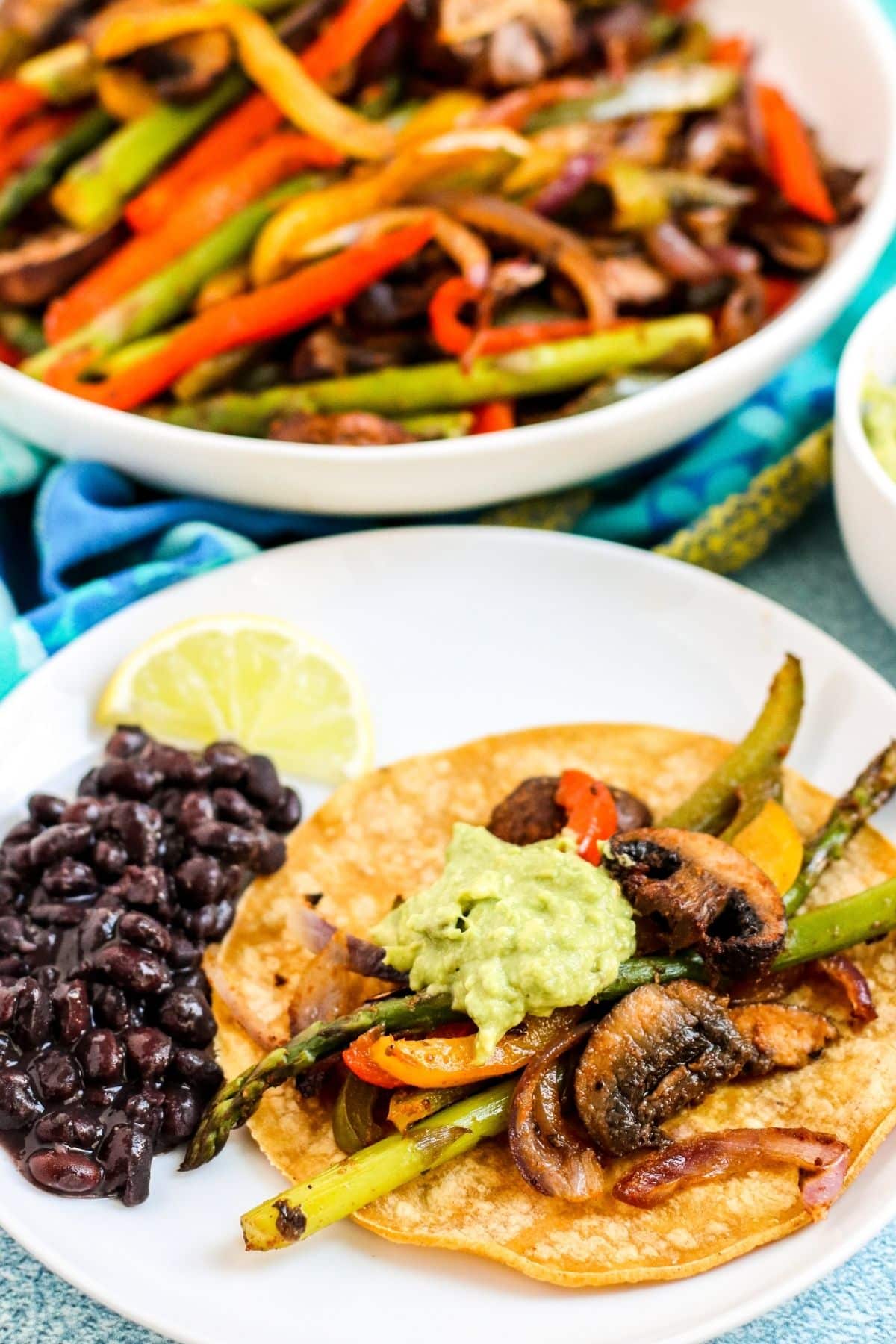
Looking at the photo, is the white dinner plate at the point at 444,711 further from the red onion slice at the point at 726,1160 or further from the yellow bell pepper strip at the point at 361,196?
the yellow bell pepper strip at the point at 361,196

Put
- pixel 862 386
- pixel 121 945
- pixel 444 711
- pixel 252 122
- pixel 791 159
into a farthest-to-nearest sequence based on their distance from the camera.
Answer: pixel 791 159 → pixel 252 122 → pixel 862 386 → pixel 444 711 → pixel 121 945

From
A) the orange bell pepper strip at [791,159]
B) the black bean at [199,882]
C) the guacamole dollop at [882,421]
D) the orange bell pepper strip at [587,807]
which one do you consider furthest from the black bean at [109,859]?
the orange bell pepper strip at [791,159]

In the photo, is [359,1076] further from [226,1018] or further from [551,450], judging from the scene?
[551,450]

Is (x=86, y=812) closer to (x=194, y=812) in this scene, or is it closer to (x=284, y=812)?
(x=194, y=812)

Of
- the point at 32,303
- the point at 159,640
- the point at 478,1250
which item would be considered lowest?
the point at 478,1250

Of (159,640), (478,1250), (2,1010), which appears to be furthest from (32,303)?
(478,1250)

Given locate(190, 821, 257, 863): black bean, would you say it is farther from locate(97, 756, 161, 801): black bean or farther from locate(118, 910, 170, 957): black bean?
locate(118, 910, 170, 957): black bean

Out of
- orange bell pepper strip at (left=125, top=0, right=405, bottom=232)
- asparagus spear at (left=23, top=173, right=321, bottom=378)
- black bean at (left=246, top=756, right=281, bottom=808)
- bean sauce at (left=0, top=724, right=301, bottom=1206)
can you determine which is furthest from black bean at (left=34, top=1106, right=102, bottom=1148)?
orange bell pepper strip at (left=125, top=0, right=405, bottom=232)

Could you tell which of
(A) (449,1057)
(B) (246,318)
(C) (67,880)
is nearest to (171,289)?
(B) (246,318)
